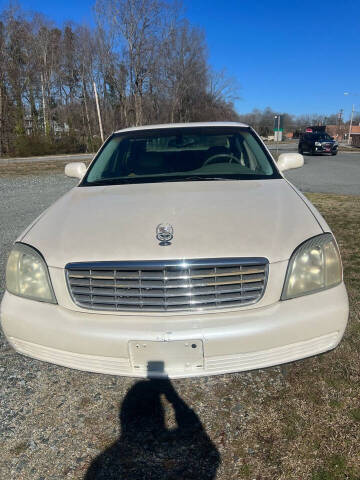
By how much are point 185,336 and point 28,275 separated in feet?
3.02

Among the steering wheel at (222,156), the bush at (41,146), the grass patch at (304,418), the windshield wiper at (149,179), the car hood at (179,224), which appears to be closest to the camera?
the grass patch at (304,418)

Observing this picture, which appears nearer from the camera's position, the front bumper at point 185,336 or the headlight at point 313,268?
the front bumper at point 185,336

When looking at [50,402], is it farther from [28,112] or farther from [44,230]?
[28,112]

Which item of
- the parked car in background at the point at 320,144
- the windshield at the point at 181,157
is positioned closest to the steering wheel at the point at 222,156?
the windshield at the point at 181,157

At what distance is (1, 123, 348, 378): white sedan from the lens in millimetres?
1679

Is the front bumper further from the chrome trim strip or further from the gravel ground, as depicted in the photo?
the gravel ground

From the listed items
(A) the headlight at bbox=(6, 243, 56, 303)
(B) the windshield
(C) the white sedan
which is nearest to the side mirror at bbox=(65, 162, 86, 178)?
(B) the windshield

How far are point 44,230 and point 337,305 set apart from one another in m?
1.66

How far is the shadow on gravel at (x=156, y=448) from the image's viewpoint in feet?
5.34

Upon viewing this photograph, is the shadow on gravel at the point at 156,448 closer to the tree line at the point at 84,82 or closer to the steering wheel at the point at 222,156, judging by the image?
the steering wheel at the point at 222,156

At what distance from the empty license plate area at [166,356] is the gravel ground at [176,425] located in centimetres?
40

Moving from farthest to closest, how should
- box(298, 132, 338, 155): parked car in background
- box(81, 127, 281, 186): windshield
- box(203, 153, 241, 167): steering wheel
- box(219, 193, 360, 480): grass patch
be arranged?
box(298, 132, 338, 155): parked car in background < box(203, 153, 241, 167): steering wheel < box(81, 127, 281, 186): windshield < box(219, 193, 360, 480): grass patch

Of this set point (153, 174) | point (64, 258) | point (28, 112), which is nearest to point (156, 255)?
point (64, 258)

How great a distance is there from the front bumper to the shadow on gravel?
0.36 metres
